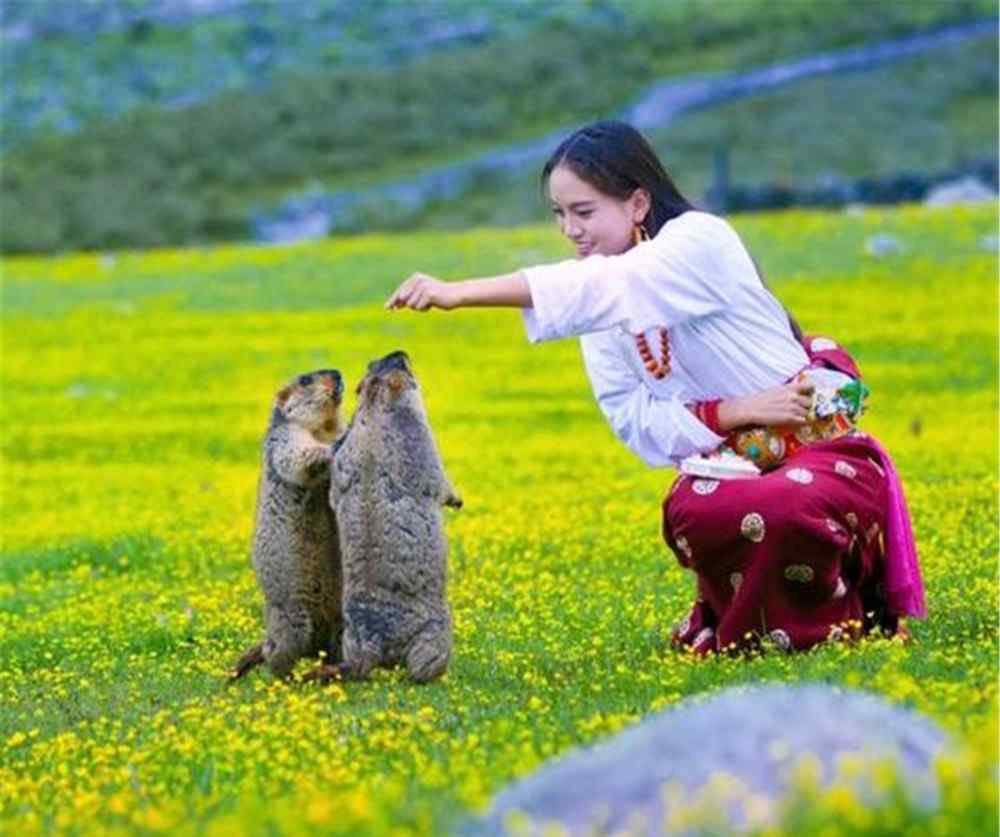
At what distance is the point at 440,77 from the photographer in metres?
85.3

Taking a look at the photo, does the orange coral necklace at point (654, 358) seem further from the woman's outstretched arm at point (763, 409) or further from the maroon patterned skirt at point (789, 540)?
the maroon patterned skirt at point (789, 540)

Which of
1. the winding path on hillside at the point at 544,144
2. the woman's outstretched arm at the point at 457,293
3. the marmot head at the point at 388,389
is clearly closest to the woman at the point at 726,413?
the woman's outstretched arm at the point at 457,293

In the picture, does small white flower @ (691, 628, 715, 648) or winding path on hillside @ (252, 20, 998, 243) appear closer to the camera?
small white flower @ (691, 628, 715, 648)

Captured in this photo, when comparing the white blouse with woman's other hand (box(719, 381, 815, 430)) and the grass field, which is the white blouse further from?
the grass field

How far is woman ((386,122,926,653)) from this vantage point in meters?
10.5

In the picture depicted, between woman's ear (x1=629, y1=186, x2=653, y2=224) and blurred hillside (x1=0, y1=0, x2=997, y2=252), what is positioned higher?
woman's ear (x1=629, y1=186, x2=653, y2=224)

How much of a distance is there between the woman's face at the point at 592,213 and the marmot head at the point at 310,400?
1.41 meters

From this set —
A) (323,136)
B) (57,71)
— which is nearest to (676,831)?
(323,136)

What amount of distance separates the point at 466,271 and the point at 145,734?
108ft

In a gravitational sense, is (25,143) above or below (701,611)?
below

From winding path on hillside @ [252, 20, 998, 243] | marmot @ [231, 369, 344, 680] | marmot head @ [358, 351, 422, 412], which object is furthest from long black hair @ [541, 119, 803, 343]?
winding path on hillside @ [252, 20, 998, 243]

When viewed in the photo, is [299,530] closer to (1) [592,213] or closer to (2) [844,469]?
(1) [592,213]

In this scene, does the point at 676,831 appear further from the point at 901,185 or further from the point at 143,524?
the point at 901,185

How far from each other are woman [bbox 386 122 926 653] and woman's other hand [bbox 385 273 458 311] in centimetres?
116
